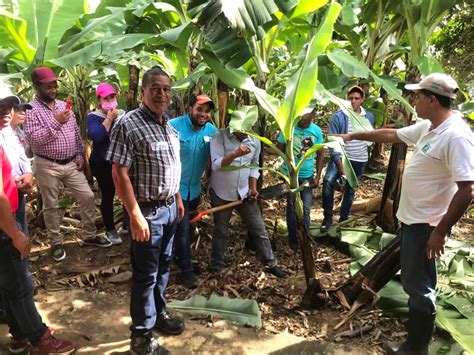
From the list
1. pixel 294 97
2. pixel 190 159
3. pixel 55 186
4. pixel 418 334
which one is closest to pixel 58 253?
pixel 55 186

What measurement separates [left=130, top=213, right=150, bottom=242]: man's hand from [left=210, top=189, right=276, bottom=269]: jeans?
1467mm

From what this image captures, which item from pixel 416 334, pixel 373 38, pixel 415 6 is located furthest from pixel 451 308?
pixel 373 38

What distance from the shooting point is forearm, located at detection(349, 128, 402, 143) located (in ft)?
9.34

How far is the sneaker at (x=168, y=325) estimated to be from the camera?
279 cm

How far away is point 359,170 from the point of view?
15.7 ft

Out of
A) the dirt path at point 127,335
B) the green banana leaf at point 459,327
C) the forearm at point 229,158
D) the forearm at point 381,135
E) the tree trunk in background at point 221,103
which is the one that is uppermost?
the tree trunk in background at point 221,103

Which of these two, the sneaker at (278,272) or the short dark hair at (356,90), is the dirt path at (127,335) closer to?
the sneaker at (278,272)

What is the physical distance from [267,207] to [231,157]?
9.00 ft

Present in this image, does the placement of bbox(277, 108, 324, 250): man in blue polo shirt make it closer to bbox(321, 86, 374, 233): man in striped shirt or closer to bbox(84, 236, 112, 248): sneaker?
bbox(321, 86, 374, 233): man in striped shirt

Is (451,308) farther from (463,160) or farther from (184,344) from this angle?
(184,344)

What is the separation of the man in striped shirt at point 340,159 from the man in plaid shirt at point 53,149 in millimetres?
2798

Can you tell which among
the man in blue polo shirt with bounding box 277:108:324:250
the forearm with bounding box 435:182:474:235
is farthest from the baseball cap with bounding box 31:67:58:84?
the forearm with bounding box 435:182:474:235

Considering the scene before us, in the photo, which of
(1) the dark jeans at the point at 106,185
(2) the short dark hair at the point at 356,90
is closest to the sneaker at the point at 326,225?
(2) the short dark hair at the point at 356,90

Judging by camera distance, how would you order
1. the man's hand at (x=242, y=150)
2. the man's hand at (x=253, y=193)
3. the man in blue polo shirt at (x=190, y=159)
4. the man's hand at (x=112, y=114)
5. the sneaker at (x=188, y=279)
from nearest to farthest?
the man's hand at (x=242, y=150) < the man in blue polo shirt at (x=190, y=159) < the sneaker at (x=188, y=279) < the man's hand at (x=253, y=193) < the man's hand at (x=112, y=114)
